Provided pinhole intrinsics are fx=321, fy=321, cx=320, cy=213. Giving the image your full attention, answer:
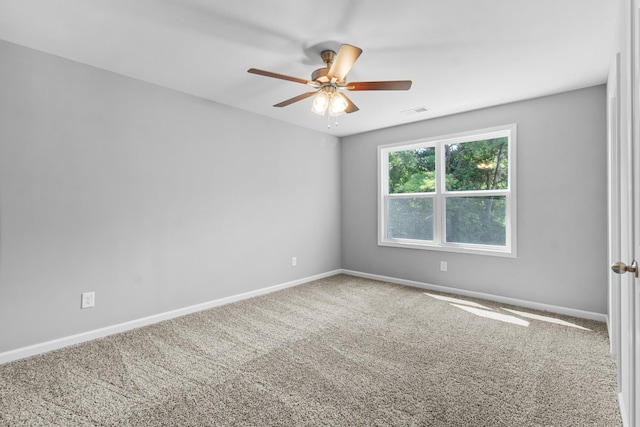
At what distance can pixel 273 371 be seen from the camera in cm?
221

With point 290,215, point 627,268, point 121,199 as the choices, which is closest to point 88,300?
point 121,199

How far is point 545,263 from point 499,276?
0.50 m

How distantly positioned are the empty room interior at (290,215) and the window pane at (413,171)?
0.04 metres

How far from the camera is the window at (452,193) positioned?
3.83 metres

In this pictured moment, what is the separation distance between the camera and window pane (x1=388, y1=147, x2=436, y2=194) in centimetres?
448

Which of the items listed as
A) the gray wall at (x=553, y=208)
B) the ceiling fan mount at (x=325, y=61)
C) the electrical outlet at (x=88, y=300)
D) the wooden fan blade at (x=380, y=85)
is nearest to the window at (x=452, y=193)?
the gray wall at (x=553, y=208)

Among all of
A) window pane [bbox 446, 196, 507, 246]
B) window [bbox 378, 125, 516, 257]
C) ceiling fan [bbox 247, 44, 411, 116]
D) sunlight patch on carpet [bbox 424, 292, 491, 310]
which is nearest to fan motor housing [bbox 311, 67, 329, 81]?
ceiling fan [bbox 247, 44, 411, 116]

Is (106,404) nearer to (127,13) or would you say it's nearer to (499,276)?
(127,13)

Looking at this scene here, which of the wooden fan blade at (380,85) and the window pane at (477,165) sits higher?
the wooden fan blade at (380,85)

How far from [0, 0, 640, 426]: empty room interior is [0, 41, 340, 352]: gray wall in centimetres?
2

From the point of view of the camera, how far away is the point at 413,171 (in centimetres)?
464

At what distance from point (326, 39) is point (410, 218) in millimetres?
2989

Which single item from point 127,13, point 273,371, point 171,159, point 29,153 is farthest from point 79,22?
point 273,371

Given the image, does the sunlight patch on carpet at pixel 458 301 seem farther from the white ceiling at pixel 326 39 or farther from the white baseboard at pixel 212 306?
the white ceiling at pixel 326 39
